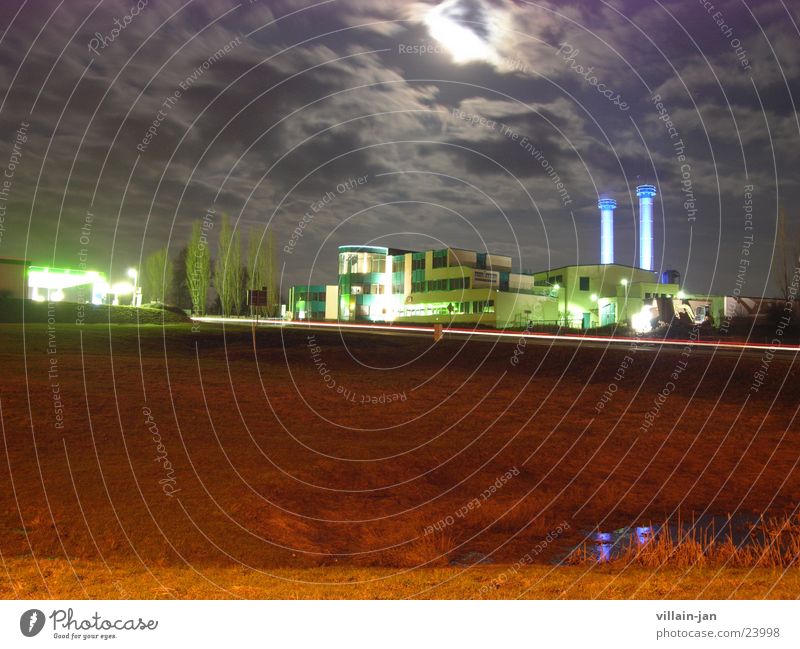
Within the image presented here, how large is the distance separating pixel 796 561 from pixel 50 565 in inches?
410

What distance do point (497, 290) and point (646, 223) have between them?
4303 cm

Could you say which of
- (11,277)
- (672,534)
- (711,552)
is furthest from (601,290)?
(711,552)

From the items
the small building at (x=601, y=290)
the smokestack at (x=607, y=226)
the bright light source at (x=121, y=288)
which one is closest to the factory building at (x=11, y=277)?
the bright light source at (x=121, y=288)

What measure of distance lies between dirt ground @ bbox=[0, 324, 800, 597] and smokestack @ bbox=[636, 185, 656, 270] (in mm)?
83267

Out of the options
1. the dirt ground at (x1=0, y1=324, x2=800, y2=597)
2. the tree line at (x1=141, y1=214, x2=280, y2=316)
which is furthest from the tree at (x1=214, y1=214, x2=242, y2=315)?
the dirt ground at (x1=0, y1=324, x2=800, y2=597)

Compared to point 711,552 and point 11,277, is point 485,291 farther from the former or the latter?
point 711,552

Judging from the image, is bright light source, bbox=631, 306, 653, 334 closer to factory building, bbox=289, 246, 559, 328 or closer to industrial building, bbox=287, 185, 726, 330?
industrial building, bbox=287, 185, 726, 330

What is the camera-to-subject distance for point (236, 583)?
7.79 metres

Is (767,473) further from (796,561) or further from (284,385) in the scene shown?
(284,385)

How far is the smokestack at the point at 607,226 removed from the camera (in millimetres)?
106250

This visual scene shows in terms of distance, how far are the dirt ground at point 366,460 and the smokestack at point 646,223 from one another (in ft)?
273

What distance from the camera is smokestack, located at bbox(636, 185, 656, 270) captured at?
103750mm

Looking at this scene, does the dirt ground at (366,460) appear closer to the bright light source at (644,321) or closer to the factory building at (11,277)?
the bright light source at (644,321)

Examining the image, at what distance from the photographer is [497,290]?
74250 millimetres
